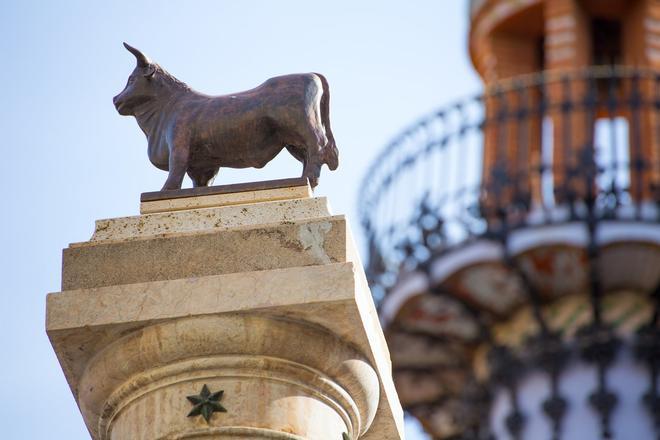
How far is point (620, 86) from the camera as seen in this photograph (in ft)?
89.2

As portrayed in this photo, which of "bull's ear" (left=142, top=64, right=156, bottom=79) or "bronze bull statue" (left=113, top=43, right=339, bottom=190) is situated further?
"bull's ear" (left=142, top=64, right=156, bottom=79)

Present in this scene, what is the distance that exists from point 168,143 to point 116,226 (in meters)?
0.64

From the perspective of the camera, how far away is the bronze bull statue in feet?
29.5

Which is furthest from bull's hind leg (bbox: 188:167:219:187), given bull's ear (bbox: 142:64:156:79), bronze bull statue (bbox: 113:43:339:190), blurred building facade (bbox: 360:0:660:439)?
blurred building facade (bbox: 360:0:660:439)

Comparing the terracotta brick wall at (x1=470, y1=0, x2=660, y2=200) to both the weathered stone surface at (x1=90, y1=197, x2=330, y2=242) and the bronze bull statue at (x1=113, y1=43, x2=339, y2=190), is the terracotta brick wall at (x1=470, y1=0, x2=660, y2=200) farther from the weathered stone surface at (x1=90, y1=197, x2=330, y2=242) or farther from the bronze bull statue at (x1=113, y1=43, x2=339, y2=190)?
the weathered stone surface at (x1=90, y1=197, x2=330, y2=242)

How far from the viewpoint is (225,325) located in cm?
816

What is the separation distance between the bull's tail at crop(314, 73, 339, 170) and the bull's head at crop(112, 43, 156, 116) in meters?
0.77

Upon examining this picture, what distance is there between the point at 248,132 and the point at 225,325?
1.14 meters

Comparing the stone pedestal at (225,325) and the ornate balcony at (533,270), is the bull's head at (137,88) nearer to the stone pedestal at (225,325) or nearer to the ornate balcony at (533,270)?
the stone pedestal at (225,325)

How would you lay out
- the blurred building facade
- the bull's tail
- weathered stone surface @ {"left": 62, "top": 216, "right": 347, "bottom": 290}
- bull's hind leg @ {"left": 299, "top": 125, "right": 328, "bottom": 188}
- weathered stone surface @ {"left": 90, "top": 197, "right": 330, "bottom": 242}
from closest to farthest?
weathered stone surface @ {"left": 62, "top": 216, "right": 347, "bottom": 290}, weathered stone surface @ {"left": 90, "top": 197, "right": 330, "bottom": 242}, bull's hind leg @ {"left": 299, "top": 125, "right": 328, "bottom": 188}, the bull's tail, the blurred building facade

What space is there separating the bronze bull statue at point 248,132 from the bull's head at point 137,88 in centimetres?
21

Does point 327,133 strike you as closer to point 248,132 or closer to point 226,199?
point 248,132

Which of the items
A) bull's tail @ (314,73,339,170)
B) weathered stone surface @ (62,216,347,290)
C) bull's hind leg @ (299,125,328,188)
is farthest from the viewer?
bull's tail @ (314,73,339,170)

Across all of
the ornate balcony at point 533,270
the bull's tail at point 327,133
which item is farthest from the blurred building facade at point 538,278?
the bull's tail at point 327,133
